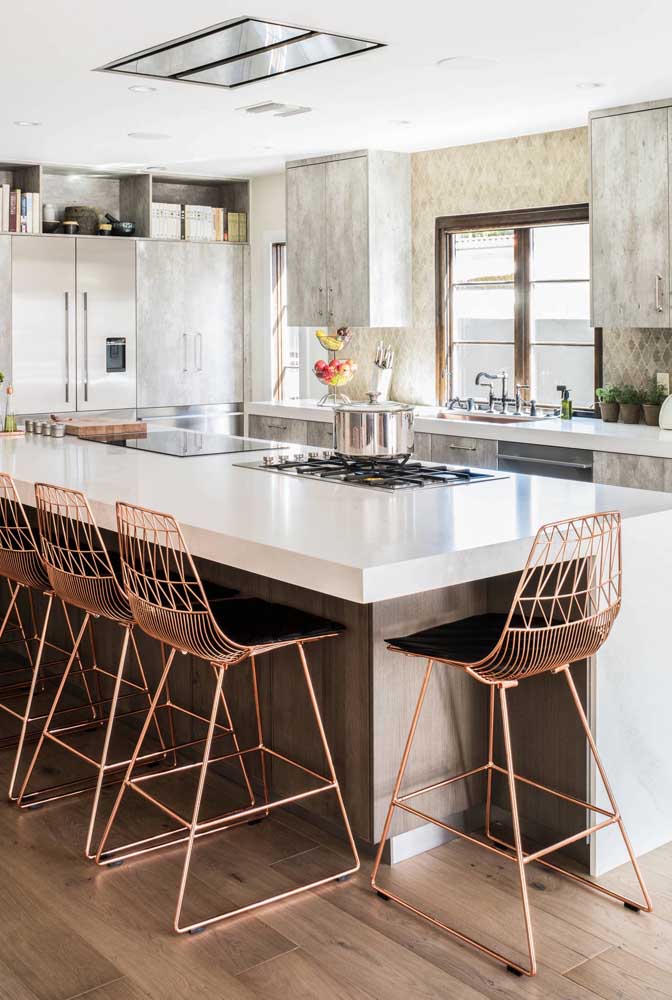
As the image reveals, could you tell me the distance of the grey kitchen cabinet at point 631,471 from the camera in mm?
5027

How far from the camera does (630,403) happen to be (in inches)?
230

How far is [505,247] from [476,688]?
4.15 meters

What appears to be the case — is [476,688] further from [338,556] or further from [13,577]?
[13,577]

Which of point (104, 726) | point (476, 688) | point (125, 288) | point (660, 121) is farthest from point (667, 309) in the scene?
point (125, 288)

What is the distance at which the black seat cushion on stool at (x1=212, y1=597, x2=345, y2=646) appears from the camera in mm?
2744

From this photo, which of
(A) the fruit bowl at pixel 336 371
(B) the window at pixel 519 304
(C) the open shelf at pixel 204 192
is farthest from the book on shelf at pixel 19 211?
(A) the fruit bowl at pixel 336 371

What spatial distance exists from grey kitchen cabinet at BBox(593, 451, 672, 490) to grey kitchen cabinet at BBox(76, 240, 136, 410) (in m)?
3.81

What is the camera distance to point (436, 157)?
22.5 feet

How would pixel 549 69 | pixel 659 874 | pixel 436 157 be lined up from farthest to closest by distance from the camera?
1. pixel 436 157
2. pixel 549 69
3. pixel 659 874

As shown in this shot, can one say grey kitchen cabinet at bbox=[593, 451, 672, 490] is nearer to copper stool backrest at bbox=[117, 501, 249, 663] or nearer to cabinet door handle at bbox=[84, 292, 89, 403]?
copper stool backrest at bbox=[117, 501, 249, 663]

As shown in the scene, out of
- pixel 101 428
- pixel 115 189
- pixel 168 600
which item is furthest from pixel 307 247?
pixel 168 600

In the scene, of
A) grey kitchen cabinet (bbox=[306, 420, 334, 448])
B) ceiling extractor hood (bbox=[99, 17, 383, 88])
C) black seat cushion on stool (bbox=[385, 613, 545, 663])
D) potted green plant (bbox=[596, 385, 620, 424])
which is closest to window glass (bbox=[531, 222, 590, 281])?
potted green plant (bbox=[596, 385, 620, 424])

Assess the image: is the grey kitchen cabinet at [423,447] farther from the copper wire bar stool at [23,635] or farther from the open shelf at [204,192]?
the open shelf at [204,192]

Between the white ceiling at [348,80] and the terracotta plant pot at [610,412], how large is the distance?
59.7 inches
